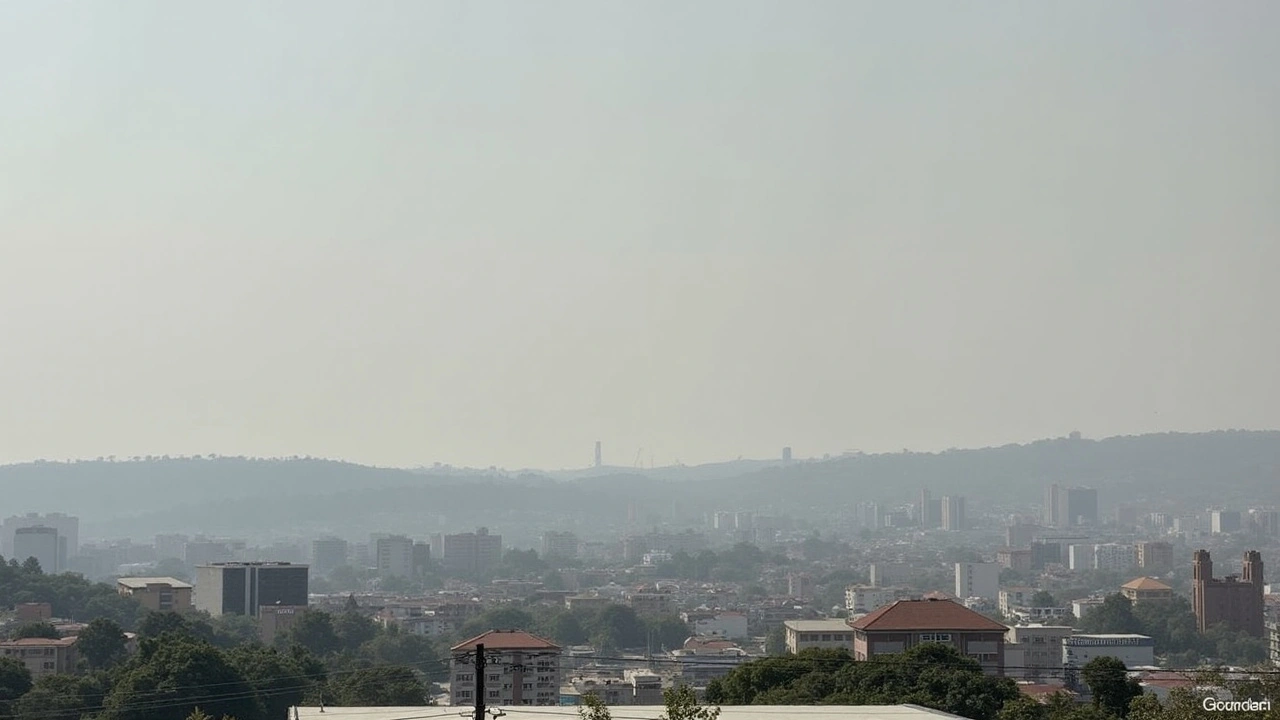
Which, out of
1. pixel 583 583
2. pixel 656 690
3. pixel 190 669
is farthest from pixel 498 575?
pixel 190 669

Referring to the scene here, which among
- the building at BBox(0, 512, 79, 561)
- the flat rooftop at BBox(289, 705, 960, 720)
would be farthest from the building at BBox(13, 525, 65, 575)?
the flat rooftop at BBox(289, 705, 960, 720)

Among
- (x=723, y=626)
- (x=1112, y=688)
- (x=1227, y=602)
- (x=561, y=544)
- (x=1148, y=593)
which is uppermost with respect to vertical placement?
(x=561, y=544)

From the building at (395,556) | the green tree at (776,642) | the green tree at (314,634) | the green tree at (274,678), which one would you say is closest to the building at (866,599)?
the green tree at (776,642)

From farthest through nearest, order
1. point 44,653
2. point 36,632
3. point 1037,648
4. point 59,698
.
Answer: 1. point 1037,648
2. point 36,632
3. point 44,653
4. point 59,698

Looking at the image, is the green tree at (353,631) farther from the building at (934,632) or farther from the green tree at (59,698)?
the building at (934,632)

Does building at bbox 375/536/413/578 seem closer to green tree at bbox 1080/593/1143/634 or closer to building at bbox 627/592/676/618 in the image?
building at bbox 627/592/676/618

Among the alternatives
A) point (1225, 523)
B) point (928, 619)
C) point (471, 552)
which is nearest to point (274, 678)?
point (928, 619)

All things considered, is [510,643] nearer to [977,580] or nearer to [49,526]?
[977,580]
